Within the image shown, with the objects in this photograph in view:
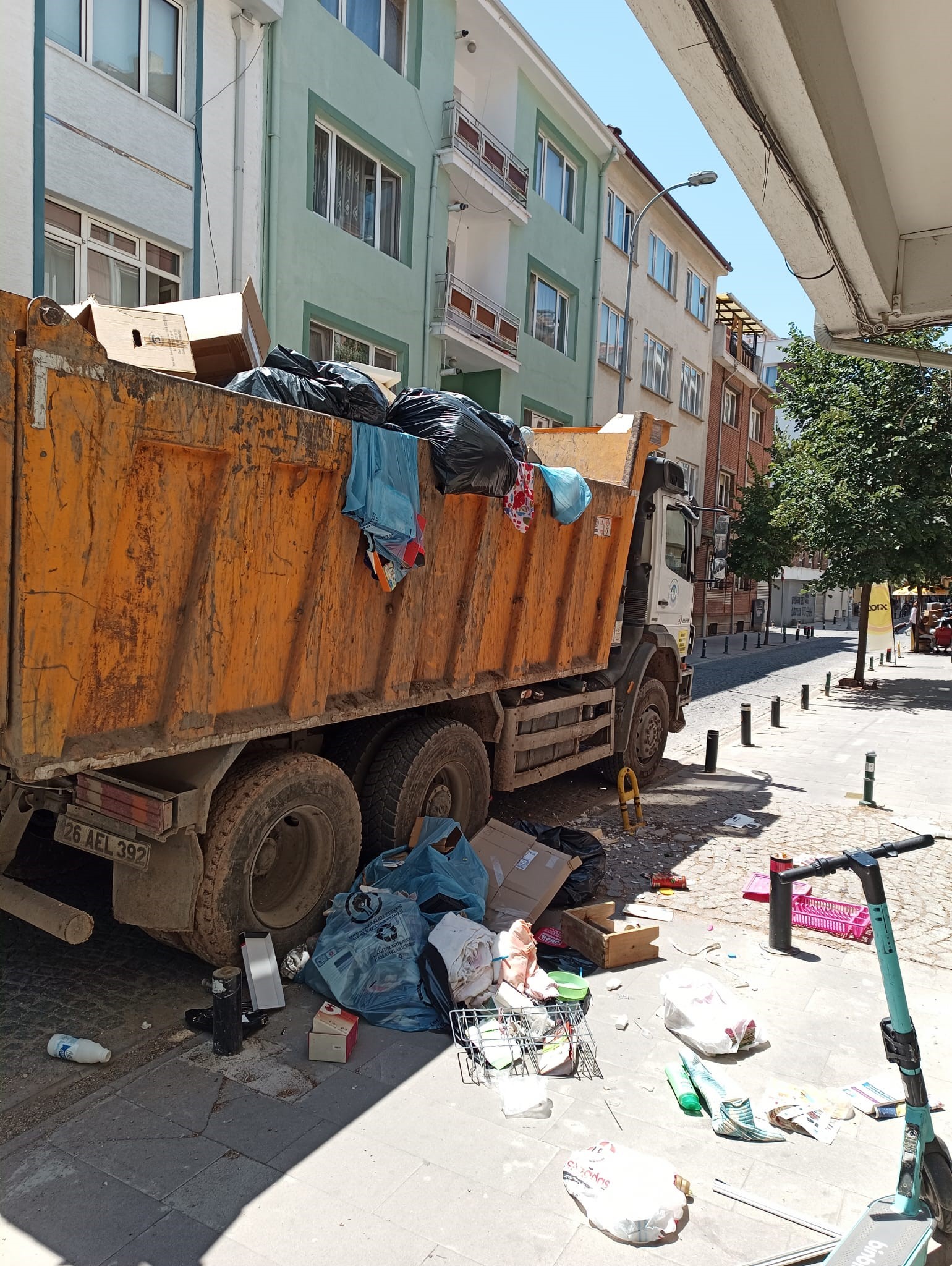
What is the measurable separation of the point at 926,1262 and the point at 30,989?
147 inches

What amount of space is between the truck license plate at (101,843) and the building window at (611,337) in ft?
66.5

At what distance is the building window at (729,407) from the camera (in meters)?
33.9

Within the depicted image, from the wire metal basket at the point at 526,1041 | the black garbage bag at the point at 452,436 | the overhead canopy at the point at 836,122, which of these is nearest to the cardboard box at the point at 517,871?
the wire metal basket at the point at 526,1041

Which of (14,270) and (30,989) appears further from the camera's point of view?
(14,270)

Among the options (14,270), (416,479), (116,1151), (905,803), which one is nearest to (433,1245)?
(116,1151)

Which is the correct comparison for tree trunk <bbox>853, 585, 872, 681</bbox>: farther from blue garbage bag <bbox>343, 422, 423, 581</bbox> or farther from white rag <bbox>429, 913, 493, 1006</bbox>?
white rag <bbox>429, 913, 493, 1006</bbox>

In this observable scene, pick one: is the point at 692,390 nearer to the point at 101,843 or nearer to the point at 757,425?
the point at 757,425

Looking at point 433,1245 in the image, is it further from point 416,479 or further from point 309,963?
point 416,479

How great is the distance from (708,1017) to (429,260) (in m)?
13.9

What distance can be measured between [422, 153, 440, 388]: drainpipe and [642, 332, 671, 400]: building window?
443 inches

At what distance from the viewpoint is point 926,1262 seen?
2.55 meters

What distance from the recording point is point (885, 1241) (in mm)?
2465

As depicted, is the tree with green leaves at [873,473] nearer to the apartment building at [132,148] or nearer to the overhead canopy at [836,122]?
the apartment building at [132,148]

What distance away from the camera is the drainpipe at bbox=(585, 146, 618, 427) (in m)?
21.1
